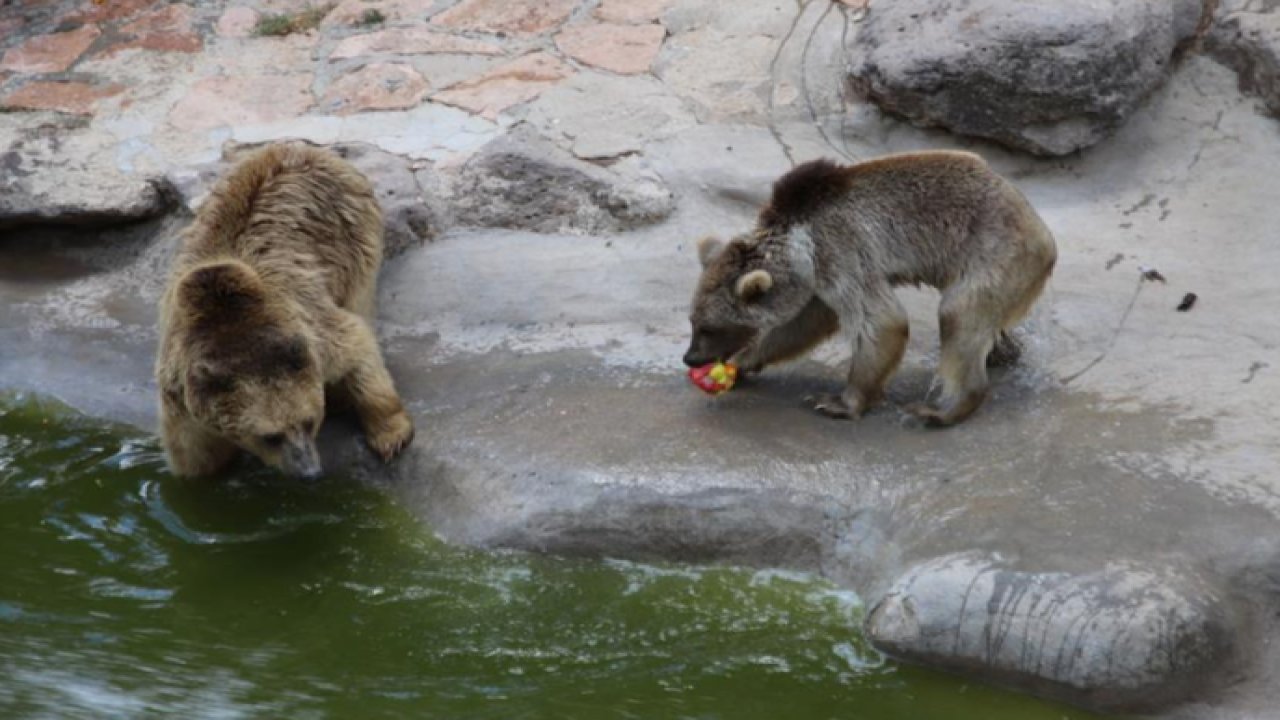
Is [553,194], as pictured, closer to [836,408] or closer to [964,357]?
[836,408]

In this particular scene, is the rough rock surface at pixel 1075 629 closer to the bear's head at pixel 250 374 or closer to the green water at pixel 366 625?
the green water at pixel 366 625

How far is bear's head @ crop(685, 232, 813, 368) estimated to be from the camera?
7121 millimetres

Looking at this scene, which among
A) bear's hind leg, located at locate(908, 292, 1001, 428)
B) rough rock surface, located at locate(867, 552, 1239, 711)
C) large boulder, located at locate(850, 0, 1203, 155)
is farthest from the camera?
large boulder, located at locate(850, 0, 1203, 155)

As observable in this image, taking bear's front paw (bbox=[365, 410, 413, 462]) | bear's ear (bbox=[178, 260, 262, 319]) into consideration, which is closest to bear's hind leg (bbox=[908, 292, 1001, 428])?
bear's front paw (bbox=[365, 410, 413, 462])

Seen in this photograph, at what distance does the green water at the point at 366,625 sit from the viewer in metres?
5.71

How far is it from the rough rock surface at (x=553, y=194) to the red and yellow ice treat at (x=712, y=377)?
1.53 metres

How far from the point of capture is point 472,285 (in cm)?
841

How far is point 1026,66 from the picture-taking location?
340 inches

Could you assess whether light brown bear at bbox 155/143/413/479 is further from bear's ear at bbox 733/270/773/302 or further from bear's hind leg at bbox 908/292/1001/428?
bear's hind leg at bbox 908/292/1001/428

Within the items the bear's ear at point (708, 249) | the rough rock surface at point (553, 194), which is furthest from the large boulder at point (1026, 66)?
the bear's ear at point (708, 249)

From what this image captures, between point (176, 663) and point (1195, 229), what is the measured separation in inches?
212

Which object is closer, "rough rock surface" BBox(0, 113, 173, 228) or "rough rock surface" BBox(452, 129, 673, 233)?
"rough rock surface" BBox(452, 129, 673, 233)

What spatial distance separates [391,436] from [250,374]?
78 cm

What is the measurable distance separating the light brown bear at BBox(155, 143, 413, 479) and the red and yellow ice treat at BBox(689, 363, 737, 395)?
4.28ft
